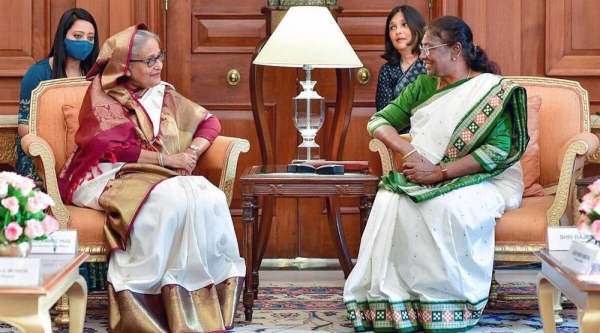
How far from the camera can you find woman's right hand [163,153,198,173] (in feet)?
14.8

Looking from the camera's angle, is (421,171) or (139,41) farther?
(139,41)

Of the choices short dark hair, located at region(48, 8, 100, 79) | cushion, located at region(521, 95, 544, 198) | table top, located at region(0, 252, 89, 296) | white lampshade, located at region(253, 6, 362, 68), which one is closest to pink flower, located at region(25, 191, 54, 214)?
table top, located at region(0, 252, 89, 296)

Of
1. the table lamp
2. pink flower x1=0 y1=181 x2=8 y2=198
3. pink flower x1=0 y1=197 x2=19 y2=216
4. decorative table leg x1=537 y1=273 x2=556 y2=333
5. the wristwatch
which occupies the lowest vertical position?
decorative table leg x1=537 y1=273 x2=556 y2=333

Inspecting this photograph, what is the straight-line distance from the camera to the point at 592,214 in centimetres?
308

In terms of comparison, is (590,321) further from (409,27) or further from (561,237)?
(409,27)

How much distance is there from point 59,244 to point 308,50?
63.4 inches

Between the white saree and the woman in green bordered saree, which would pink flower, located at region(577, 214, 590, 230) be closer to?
the woman in green bordered saree

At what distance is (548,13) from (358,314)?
7.68 ft

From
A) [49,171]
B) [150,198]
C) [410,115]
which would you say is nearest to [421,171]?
[410,115]

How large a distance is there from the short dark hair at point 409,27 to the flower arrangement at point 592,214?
2.33 meters

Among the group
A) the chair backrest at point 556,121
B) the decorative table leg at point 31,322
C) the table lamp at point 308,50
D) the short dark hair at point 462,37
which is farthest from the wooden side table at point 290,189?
the decorative table leg at point 31,322

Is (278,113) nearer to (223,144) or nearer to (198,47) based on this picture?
(198,47)

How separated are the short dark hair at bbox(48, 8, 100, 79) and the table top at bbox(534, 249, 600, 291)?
8.32 ft

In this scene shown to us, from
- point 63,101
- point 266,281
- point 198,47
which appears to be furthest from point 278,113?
point 63,101
